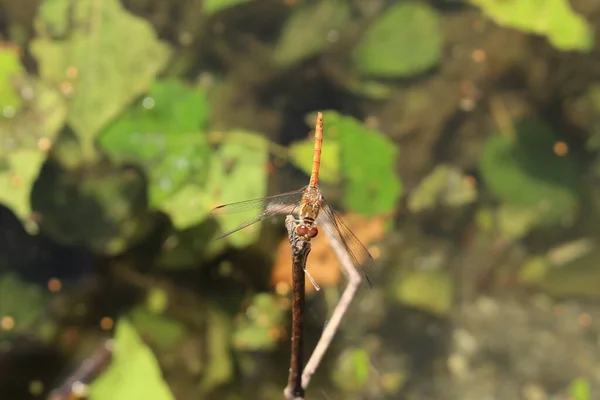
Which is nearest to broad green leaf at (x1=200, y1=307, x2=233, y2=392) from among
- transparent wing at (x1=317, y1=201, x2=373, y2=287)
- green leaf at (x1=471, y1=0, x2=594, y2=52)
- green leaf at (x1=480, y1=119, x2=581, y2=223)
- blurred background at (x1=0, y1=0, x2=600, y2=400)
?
blurred background at (x1=0, y1=0, x2=600, y2=400)

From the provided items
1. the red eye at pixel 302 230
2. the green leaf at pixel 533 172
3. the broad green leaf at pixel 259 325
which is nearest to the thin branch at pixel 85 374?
the broad green leaf at pixel 259 325

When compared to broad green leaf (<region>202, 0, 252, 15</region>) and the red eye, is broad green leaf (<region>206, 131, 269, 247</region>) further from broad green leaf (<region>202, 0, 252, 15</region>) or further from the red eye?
the red eye

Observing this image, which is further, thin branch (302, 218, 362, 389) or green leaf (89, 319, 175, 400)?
green leaf (89, 319, 175, 400)

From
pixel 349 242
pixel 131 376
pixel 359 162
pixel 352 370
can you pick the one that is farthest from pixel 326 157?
pixel 131 376

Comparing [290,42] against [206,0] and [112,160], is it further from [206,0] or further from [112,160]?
[112,160]

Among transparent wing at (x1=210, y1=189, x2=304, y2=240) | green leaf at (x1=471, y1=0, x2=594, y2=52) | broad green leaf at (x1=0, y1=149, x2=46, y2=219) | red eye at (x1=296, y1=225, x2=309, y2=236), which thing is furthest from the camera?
green leaf at (x1=471, y1=0, x2=594, y2=52)

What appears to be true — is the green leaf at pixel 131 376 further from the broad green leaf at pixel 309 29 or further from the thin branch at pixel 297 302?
the broad green leaf at pixel 309 29

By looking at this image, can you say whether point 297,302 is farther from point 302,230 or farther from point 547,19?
point 547,19
